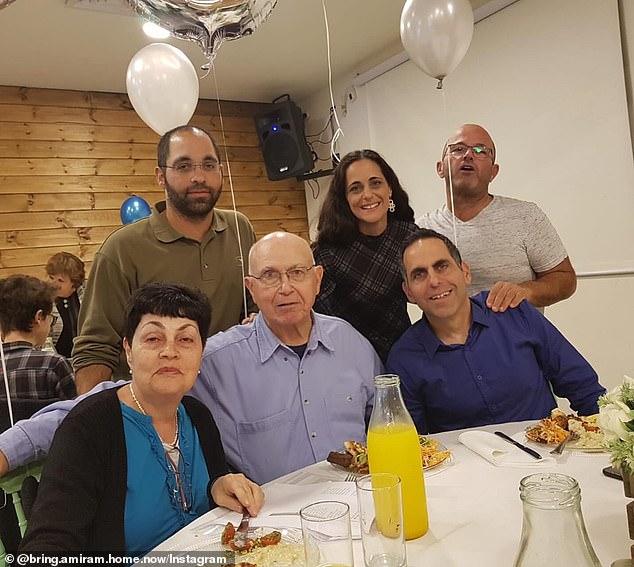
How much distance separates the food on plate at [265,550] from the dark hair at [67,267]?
12.4 feet

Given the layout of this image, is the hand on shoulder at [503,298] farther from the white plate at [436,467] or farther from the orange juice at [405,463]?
the orange juice at [405,463]

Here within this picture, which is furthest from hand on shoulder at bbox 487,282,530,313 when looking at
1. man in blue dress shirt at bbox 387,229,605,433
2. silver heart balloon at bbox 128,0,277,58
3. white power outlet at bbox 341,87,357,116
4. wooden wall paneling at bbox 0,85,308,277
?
wooden wall paneling at bbox 0,85,308,277

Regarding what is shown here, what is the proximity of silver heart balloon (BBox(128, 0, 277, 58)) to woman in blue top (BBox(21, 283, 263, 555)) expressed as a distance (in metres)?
1.01

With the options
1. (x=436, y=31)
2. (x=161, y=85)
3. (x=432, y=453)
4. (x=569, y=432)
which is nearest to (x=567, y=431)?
(x=569, y=432)

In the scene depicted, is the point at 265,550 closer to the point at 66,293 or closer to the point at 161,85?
the point at 161,85

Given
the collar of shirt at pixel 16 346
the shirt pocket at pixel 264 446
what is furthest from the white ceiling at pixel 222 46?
the shirt pocket at pixel 264 446

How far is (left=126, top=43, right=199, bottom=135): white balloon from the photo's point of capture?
2881 mm

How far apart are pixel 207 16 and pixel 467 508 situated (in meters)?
1.70

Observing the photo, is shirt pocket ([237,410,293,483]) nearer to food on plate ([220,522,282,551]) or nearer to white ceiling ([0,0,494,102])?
food on plate ([220,522,282,551])

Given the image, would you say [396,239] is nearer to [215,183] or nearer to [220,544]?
[215,183]

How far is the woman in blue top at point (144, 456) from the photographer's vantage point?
117 centimetres

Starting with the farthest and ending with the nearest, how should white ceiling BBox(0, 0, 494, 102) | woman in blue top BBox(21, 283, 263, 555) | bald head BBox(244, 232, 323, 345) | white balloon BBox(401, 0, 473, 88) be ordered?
1. white ceiling BBox(0, 0, 494, 102)
2. white balloon BBox(401, 0, 473, 88)
3. bald head BBox(244, 232, 323, 345)
4. woman in blue top BBox(21, 283, 263, 555)

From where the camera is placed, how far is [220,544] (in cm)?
102

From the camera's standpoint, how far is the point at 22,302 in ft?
7.96
